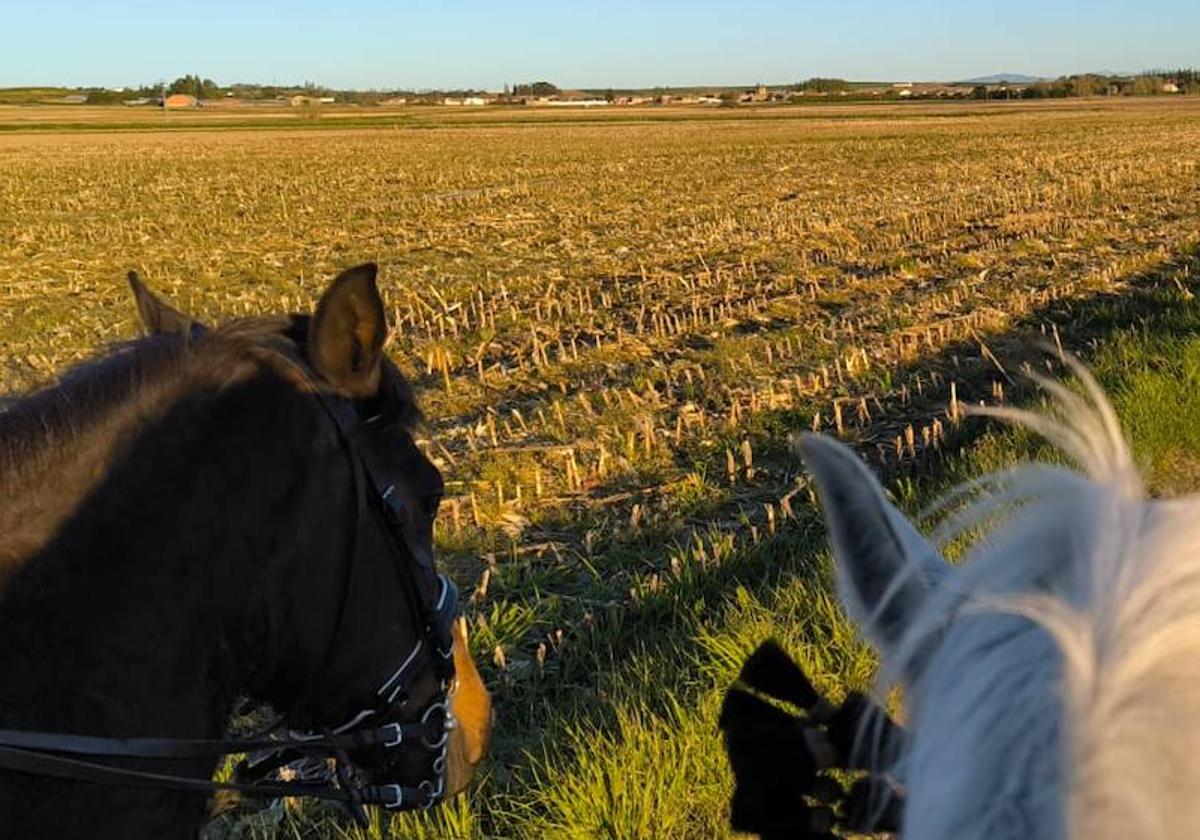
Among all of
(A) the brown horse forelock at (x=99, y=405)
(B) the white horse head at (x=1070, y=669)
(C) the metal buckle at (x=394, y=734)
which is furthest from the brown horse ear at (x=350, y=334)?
(B) the white horse head at (x=1070, y=669)

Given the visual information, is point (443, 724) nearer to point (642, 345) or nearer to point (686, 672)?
point (686, 672)

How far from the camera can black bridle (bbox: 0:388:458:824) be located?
1991mm

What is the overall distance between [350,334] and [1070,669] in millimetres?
1658

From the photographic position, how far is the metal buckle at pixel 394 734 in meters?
2.51

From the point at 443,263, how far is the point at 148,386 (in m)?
15.7

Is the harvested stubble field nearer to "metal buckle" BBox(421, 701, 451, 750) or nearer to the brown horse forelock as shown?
the brown horse forelock

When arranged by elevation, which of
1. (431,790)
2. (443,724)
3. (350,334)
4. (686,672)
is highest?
(350,334)

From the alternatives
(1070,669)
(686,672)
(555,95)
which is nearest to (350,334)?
(1070,669)

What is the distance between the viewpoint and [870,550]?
4.57ft

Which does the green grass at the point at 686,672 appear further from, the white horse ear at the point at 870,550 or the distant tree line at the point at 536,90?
the distant tree line at the point at 536,90

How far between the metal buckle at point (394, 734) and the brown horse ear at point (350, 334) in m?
0.80

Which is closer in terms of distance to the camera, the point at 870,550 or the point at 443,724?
the point at 870,550

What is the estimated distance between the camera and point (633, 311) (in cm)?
1241

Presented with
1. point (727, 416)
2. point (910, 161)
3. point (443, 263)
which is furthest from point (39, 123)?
point (727, 416)
